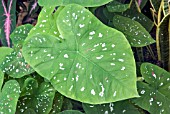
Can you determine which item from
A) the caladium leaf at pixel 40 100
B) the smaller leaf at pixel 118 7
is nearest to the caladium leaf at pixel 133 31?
the smaller leaf at pixel 118 7

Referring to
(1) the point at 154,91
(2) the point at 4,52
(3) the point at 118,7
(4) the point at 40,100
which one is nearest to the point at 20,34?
(2) the point at 4,52

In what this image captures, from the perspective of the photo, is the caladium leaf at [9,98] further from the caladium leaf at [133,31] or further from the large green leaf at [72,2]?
the caladium leaf at [133,31]

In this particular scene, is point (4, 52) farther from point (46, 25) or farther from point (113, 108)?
point (113, 108)

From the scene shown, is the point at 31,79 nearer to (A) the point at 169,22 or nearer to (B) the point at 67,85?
(B) the point at 67,85

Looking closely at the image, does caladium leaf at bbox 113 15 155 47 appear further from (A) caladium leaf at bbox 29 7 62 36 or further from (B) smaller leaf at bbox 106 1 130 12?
(A) caladium leaf at bbox 29 7 62 36

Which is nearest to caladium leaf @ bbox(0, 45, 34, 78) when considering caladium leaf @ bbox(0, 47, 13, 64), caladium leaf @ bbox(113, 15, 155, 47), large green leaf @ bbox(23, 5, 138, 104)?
caladium leaf @ bbox(0, 47, 13, 64)
